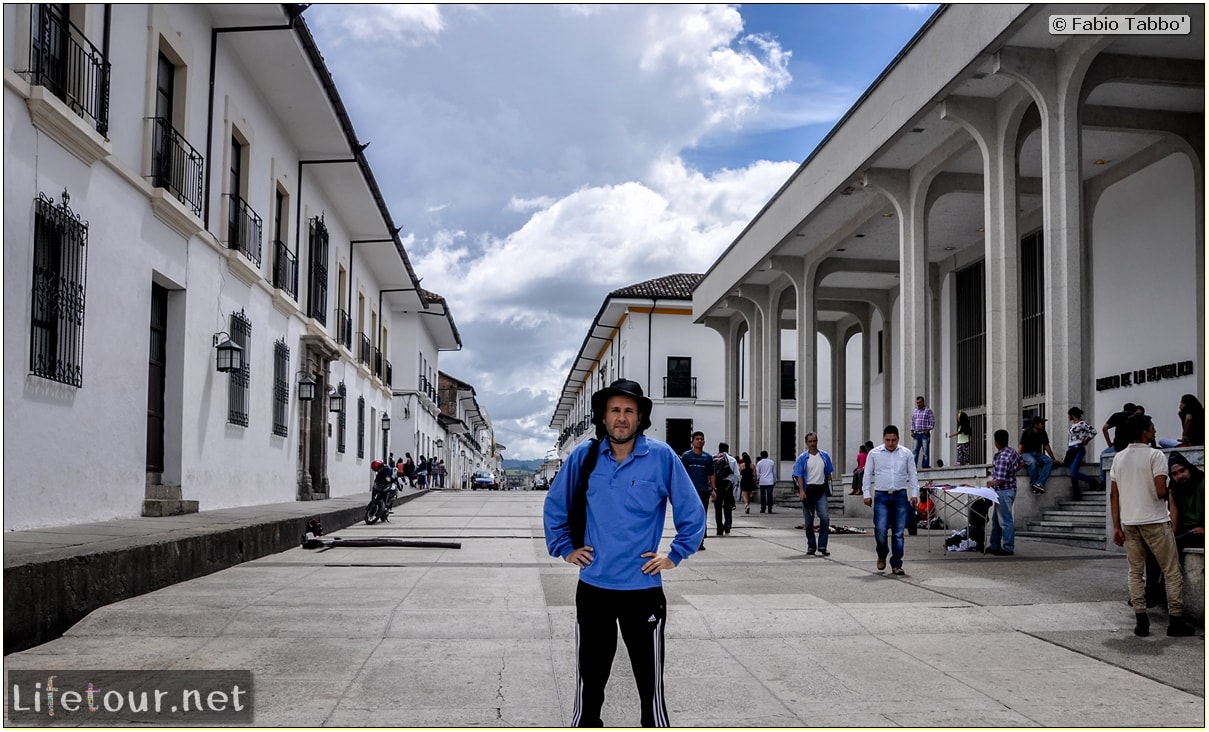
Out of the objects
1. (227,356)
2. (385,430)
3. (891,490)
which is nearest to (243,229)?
(227,356)

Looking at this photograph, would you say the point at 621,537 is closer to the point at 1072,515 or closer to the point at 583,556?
the point at 583,556

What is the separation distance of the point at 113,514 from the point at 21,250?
3.63 m

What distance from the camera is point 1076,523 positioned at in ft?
46.5

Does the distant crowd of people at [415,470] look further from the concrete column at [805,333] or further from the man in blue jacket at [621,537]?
the man in blue jacket at [621,537]

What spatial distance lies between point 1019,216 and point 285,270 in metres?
12.8

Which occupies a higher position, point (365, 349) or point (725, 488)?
point (365, 349)

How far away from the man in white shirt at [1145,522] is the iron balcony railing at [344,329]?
21489 mm

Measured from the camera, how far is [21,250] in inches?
362

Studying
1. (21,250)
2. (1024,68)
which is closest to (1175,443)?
(1024,68)

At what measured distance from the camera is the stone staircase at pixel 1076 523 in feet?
45.3

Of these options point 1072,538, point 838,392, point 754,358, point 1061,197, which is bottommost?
point 1072,538

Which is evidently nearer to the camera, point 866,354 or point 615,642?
point 615,642

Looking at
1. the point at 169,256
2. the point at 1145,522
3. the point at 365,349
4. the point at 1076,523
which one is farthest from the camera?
the point at 365,349

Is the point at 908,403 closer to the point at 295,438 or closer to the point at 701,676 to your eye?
the point at 295,438
